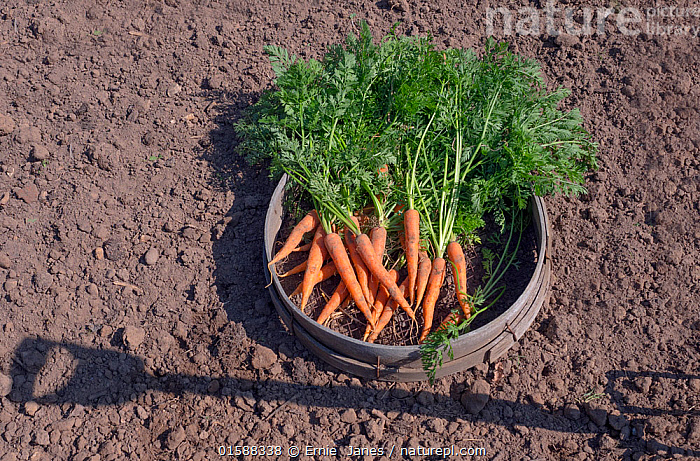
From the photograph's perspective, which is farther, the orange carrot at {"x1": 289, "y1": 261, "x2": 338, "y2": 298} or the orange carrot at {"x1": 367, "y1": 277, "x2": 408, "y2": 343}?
the orange carrot at {"x1": 289, "y1": 261, "x2": 338, "y2": 298}

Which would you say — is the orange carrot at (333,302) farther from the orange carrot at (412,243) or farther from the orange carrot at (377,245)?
the orange carrot at (412,243)

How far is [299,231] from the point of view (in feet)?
11.6

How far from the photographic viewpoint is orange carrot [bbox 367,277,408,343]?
130 inches

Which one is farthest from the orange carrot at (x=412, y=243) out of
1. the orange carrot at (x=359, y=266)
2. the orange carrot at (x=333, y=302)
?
the orange carrot at (x=333, y=302)

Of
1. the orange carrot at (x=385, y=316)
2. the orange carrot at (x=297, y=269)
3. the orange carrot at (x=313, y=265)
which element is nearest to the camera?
the orange carrot at (x=385, y=316)

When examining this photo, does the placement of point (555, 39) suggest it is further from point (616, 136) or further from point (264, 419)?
point (264, 419)

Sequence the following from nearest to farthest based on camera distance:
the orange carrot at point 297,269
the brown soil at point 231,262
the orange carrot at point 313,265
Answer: the brown soil at point 231,262
the orange carrot at point 313,265
the orange carrot at point 297,269

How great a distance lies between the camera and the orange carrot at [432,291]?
331cm

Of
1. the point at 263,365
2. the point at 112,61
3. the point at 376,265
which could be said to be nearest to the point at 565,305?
the point at 376,265

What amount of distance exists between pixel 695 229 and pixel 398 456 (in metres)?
2.28

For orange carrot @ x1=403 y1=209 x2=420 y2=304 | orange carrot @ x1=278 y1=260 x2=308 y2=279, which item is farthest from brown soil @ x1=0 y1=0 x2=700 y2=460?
orange carrot @ x1=403 y1=209 x2=420 y2=304

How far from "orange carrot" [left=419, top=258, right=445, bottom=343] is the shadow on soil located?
1.49 feet

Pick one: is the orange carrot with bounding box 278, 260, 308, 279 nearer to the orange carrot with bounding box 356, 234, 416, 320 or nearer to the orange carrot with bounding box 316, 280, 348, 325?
the orange carrot with bounding box 316, 280, 348, 325

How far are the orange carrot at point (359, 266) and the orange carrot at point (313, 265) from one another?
15 cm
